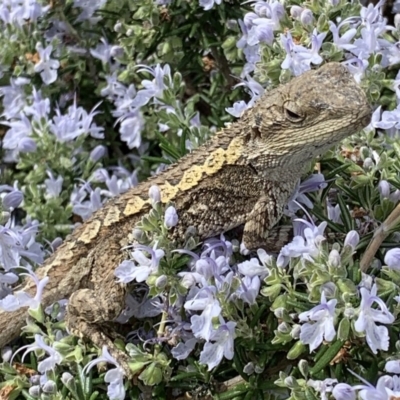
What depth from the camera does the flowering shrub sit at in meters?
2.37

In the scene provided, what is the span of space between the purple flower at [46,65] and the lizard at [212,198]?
3.02ft

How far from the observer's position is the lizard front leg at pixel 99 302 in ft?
9.59

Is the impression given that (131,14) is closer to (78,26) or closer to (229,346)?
(78,26)

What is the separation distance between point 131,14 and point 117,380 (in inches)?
80.8

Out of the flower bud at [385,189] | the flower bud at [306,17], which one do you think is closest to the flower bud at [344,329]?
the flower bud at [385,189]

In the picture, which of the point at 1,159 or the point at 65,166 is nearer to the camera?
the point at 65,166

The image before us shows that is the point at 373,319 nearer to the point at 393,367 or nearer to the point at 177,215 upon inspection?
the point at 393,367

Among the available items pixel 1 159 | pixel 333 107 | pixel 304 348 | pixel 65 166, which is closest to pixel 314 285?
pixel 304 348

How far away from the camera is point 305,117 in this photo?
2832 mm

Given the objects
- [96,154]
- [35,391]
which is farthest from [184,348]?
[96,154]

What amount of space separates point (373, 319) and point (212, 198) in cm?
119

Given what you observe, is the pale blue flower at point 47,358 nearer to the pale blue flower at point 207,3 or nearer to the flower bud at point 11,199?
the flower bud at point 11,199

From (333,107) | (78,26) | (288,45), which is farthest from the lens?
(78,26)

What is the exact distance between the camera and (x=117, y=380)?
2.63 metres
